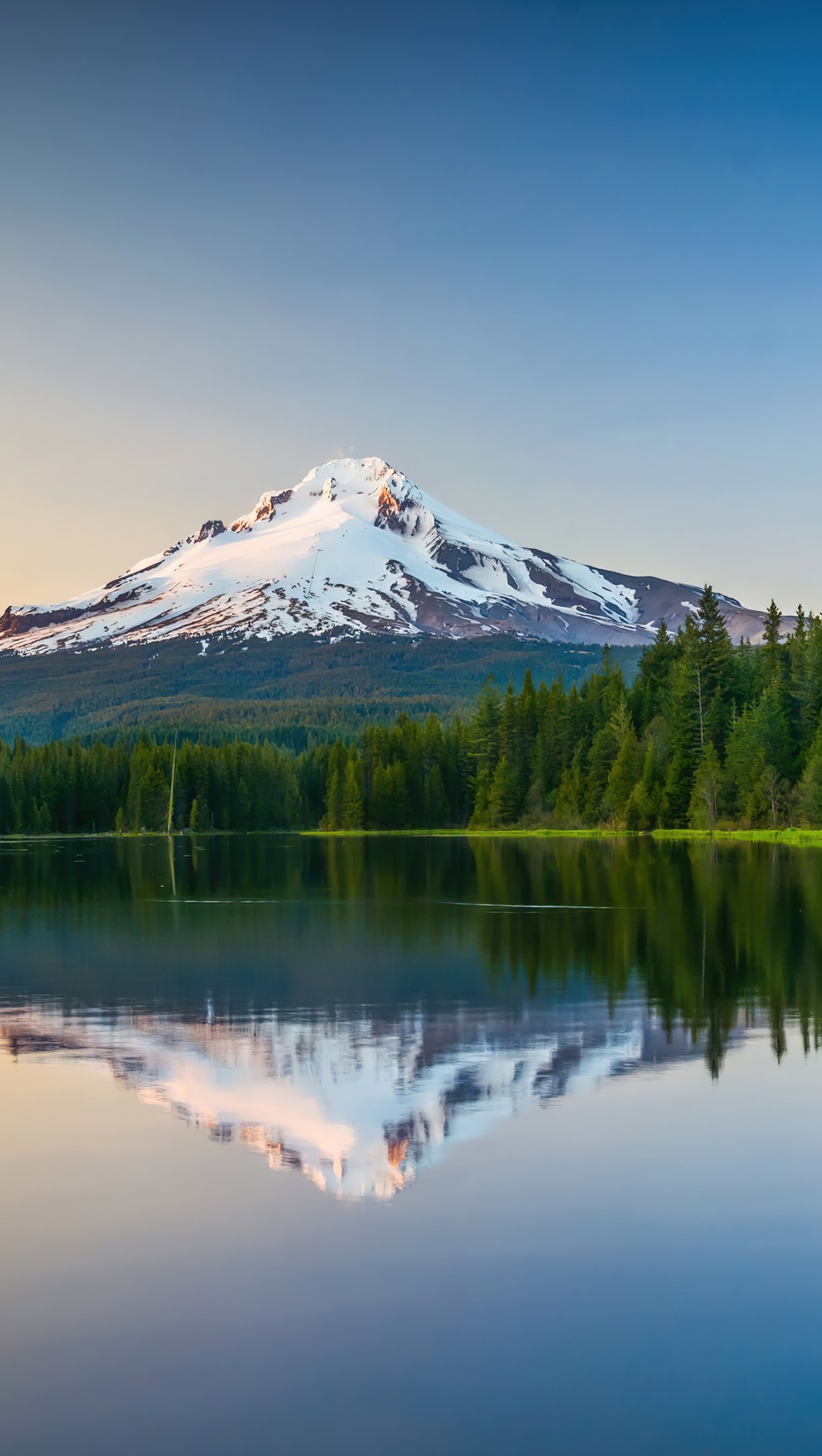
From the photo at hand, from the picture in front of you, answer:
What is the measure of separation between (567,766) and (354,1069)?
12454cm

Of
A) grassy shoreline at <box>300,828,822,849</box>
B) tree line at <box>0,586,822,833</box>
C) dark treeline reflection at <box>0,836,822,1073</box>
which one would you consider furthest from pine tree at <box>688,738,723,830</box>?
dark treeline reflection at <box>0,836,822,1073</box>

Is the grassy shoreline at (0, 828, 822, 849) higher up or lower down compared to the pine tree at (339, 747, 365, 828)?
lower down

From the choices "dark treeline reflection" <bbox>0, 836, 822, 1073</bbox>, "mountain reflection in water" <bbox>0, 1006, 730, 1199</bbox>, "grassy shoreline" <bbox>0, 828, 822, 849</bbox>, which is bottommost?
"grassy shoreline" <bbox>0, 828, 822, 849</bbox>

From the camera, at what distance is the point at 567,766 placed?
14462 cm

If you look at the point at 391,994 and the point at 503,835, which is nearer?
the point at 391,994

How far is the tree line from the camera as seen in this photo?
116250 millimetres

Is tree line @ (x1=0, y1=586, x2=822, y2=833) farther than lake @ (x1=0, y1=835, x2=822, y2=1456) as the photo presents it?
Yes

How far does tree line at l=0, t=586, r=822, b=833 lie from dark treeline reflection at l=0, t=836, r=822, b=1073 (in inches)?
1369

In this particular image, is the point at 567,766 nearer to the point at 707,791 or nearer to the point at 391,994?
the point at 707,791

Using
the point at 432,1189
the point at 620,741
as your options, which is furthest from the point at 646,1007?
the point at 620,741

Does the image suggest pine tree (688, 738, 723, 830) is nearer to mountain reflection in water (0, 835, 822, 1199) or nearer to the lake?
mountain reflection in water (0, 835, 822, 1199)

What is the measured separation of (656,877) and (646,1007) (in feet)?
125

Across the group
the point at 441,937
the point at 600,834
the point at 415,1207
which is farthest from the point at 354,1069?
the point at 600,834

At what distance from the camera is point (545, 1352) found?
11.0m
